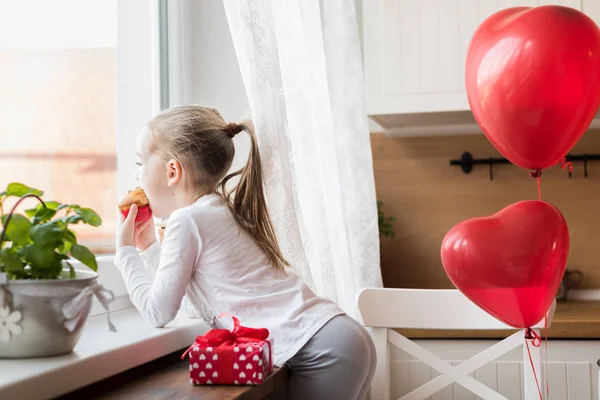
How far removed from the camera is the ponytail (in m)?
1.41

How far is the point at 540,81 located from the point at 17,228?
791mm

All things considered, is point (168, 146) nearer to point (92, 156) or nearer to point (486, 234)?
point (92, 156)

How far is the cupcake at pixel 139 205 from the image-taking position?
1455 millimetres

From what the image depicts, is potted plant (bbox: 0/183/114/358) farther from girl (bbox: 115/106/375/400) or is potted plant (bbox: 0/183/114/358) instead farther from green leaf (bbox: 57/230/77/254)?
girl (bbox: 115/106/375/400)

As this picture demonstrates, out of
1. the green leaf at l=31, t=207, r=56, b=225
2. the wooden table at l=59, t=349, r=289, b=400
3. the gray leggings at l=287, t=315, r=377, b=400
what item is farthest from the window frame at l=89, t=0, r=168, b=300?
the green leaf at l=31, t=207, r=56, b=225

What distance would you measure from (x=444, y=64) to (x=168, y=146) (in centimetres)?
105

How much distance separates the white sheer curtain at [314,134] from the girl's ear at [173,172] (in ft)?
0.55

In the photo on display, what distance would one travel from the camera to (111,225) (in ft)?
5.58

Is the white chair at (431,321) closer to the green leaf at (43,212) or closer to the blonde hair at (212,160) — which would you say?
the blonde hair at (212,160)

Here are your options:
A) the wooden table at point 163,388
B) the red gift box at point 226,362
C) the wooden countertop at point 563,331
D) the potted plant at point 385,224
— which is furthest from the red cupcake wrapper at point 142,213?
the potted plant at point 385,224

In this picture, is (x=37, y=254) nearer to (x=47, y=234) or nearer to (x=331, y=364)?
(x=47, y=234)

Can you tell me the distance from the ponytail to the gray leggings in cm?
17

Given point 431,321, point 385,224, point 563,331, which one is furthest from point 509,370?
point 385,224

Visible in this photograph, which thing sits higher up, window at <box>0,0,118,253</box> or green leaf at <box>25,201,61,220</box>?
window at <box>0,0,118,253</box>
